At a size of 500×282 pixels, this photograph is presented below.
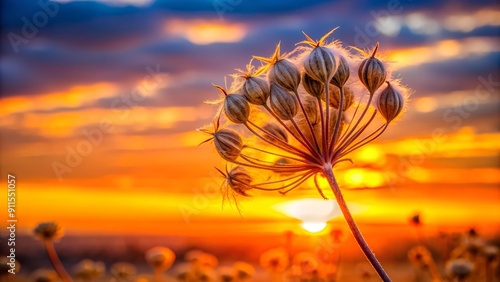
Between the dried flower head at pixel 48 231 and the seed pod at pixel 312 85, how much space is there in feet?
17.9

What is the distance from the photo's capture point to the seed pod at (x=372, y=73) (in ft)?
17.4

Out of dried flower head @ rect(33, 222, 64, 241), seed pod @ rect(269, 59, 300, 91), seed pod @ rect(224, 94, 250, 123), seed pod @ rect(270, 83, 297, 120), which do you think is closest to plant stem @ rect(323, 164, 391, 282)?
seed pod @ rect(270, 83, 297, 120)

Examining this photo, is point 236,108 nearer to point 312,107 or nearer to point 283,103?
point 283,103

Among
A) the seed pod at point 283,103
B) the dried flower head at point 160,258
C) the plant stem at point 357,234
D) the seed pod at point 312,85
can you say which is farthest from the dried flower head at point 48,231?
the plant stem at point 357,234

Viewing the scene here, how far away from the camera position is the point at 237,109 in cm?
531

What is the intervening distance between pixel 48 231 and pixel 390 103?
19.0ft

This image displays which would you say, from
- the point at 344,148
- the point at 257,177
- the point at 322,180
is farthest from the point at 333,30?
the point at 322,180

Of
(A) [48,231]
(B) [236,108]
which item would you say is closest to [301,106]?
(B) [236,108]

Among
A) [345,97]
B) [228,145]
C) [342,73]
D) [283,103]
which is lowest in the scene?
[228,145]

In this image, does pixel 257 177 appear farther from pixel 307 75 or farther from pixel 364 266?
pixel 364 266

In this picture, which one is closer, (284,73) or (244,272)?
(284,73)

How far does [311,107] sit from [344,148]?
0.82 m

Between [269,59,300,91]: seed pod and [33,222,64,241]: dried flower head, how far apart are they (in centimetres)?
538

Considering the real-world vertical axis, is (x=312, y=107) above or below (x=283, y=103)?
above
